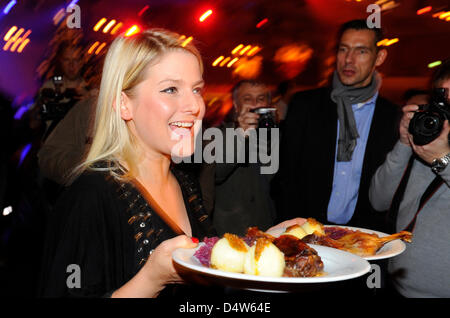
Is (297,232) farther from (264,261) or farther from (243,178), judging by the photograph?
(243,178)

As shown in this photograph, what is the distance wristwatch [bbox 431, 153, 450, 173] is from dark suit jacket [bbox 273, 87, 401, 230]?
3.45 ft

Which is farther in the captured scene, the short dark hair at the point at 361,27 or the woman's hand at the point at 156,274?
the short dark hair at the point at 361,27

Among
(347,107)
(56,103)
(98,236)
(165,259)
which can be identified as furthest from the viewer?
(56,103)

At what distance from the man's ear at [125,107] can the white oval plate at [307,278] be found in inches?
21.7

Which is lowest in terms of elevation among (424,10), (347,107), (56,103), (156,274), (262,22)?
(156,274)

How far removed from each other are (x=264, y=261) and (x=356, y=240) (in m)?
0.52

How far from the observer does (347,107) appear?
3307 millimetres

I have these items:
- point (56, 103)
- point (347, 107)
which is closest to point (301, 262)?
point (347, 107)

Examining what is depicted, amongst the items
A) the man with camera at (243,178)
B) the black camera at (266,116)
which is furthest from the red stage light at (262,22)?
the black camera at (266,116)

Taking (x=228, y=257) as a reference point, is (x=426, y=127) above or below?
above

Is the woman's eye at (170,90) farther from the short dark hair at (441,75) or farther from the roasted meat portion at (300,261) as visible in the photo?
the short dark hair at (441,75)

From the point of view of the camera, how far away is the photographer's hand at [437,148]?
2.13m

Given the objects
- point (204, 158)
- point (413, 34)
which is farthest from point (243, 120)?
point (413, 34)
